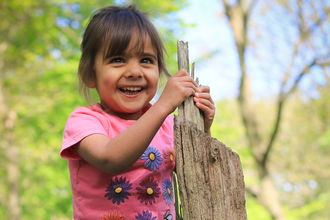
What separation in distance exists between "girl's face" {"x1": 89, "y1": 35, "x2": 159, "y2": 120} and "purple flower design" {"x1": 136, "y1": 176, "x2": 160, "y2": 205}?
15.3 inches

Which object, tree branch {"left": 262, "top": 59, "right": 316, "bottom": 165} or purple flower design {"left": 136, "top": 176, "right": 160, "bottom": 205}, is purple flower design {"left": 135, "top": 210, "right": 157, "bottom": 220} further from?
tree branch {"left": 262, "top": 59, "right": 316, "bottom": 165}

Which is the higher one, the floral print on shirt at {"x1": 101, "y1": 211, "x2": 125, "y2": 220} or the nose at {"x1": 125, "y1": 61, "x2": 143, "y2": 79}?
the nose at {"x1": 125, "y1": 61, "x2": 143, "y2": 79}

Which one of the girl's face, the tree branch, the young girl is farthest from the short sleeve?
the tree branch

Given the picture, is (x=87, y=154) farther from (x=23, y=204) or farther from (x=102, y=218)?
(x=23, y=204)

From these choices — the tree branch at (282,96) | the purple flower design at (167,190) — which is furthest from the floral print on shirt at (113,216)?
the tree branch at (282,96)

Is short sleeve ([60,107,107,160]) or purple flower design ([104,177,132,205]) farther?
purple flower design ([104,177,132,205])

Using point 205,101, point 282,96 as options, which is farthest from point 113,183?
point 282,96

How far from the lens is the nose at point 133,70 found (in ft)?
4.91

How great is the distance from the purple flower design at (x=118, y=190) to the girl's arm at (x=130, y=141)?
0.24 metres

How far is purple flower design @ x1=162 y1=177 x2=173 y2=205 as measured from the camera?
157 cm

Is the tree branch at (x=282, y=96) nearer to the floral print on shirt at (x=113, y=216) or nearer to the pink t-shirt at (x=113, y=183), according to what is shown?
the pink t-shirt at (x=113, y=183)

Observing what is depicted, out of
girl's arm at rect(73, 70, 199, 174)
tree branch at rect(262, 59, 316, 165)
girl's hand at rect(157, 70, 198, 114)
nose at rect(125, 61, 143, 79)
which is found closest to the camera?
girl's arm at rect(73, 70, 199, 174)

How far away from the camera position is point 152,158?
153cm

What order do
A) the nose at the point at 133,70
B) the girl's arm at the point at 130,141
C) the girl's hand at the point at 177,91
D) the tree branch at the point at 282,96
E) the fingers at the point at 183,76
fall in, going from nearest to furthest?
the girl's arm at the point at 130,141, the girl's hand at the point at 177,91, the fingers at the point at 183,76, the nose at the point at 133,70, the tree branch at the point at 282,96
